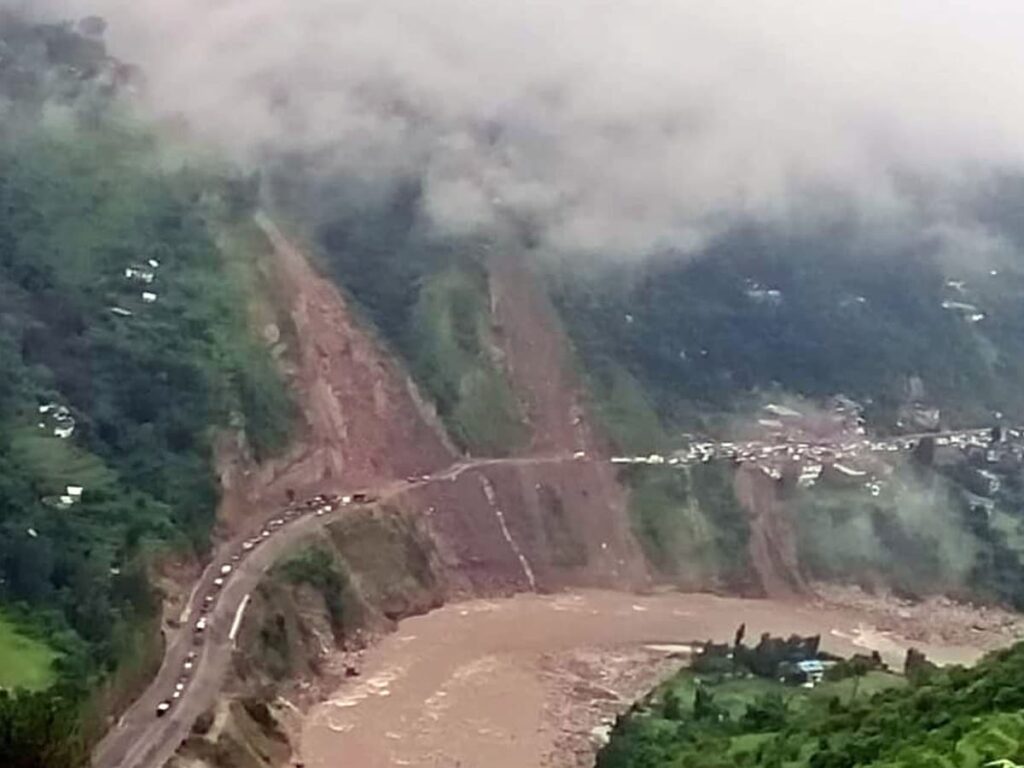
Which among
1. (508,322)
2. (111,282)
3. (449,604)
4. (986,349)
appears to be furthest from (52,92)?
(986,349)

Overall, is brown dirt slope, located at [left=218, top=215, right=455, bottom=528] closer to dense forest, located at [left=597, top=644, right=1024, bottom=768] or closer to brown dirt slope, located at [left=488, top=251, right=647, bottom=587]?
brown dirt slope, located at [left=488, top=251, right=647, bottom=587]

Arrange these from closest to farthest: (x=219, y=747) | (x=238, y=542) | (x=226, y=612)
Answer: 1. (x=219, y=747)
2. (x=226, y=612)
3. (x=238, y=542)

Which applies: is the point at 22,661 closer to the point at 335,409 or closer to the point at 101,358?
the point at 101,358

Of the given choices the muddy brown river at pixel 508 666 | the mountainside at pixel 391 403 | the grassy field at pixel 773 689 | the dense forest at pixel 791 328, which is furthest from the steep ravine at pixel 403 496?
the grassy field at pixel 773 689

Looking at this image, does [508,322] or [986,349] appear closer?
[508,322]

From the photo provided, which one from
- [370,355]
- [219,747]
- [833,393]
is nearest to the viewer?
[219,747]

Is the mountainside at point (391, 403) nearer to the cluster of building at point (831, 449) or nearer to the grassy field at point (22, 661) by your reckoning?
the grassy field at point (22, 661)

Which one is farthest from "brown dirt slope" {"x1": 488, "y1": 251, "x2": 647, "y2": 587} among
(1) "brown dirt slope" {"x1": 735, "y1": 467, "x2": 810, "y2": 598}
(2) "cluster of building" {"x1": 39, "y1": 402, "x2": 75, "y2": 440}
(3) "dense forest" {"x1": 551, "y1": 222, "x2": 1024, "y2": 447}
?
(2) "cluster of building" {"x1": 39, "y1": 402, "x2": 75, "y2": 440}

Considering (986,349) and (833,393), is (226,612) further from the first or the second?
(986,349)
